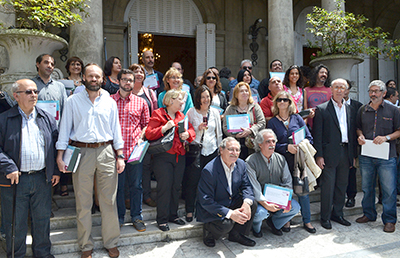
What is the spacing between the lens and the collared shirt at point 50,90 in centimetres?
411

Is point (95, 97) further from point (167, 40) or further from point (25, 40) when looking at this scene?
point (167, 40)

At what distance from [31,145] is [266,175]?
2809mm

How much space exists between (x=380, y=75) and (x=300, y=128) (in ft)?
31.8

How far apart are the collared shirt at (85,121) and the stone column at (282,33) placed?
502cm

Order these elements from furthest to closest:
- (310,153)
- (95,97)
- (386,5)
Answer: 1. (386,5)
2. (310,153)
3. (95,97)

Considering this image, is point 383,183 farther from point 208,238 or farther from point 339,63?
point 339,63

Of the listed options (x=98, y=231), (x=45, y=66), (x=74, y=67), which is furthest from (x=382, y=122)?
(x=45, y=66)

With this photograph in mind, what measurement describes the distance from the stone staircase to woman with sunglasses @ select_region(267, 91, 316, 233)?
0.30 metres

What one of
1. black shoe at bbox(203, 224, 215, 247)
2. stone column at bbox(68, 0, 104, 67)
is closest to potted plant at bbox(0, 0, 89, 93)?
stone column at bbox(68, 0, 104, 67)

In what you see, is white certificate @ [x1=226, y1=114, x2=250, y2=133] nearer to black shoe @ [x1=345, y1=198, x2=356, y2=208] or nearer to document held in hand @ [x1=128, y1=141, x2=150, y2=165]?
document held in hand @ [x1=128, y1=141, x2=150, y2=165]

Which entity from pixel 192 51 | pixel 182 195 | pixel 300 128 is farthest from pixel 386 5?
pixel 182 195

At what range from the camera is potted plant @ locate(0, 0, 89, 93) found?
4523mm

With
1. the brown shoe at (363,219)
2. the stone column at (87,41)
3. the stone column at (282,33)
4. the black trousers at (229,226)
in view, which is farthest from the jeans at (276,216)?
the stone column at (282,33)

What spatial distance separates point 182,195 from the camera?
5238 mm
